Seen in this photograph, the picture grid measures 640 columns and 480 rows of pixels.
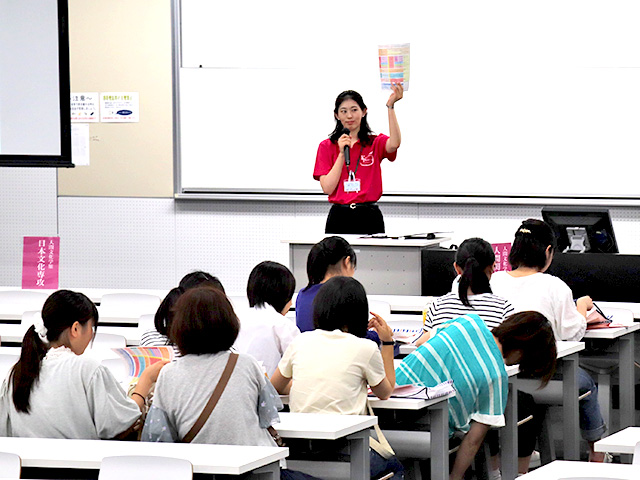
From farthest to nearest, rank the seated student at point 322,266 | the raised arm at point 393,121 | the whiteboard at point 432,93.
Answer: the whiteboard at point 432,93
the raised arm at point 393,121
the seated student at point 322,266

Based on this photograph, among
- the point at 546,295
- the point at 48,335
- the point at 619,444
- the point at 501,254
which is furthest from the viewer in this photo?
the point at 501,254

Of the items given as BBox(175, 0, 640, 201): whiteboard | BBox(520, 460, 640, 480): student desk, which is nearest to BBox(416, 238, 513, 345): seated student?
BBox(520, 460, 640, 480): student desk

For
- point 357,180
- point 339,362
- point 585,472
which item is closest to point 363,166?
point 357,180

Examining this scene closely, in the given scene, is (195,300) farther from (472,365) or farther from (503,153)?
(503,153)

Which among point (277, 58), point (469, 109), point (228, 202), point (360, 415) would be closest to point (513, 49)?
point (469, 109)

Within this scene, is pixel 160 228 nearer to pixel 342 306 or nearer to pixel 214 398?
pixel 342 306

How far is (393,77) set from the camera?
18.5 ft

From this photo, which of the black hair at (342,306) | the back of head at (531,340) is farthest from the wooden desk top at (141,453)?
the back of head at (531,340)

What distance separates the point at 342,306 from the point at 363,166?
2933 mm

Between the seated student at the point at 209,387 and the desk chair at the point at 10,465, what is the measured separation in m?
0.44

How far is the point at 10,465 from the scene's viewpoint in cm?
248

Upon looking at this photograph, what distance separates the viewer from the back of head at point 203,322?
2.79m

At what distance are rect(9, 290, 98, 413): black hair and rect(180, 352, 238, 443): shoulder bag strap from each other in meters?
0.48

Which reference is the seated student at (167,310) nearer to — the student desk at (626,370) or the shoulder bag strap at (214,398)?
the shoulder bag strap at (214,398)
